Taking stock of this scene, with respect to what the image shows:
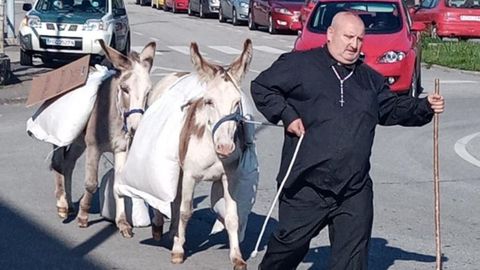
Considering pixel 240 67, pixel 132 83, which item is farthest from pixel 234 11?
pixel 240 67

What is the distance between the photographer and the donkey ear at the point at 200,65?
8164 mm

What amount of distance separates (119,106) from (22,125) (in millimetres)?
7579

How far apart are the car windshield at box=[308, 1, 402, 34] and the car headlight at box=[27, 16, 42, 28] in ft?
22.6

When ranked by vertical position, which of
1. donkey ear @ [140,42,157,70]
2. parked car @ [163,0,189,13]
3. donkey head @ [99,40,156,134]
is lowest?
parked car @ [163,0,189,13]

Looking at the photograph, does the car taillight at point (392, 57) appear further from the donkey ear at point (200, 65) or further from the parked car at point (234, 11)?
the parked car at point (234, 11)

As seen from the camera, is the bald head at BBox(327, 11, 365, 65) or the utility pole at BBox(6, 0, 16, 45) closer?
the bald head at BBox(327, 11, 365, 65)

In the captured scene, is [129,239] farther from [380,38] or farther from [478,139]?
[380,38]

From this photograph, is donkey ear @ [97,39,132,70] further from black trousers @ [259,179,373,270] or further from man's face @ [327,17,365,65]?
man's face @ [327,17,365,65]

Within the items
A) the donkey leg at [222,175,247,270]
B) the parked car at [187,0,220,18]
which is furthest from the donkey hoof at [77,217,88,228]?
the parked car at [187,0,220,18]

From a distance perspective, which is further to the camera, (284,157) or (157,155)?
(157,155)

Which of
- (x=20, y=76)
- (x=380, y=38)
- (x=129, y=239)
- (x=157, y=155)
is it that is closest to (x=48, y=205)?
(x=129, y=239)

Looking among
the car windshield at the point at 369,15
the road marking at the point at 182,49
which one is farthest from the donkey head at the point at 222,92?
the road marking at the point at 182,49

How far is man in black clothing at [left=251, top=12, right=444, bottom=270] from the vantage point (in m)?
6.84

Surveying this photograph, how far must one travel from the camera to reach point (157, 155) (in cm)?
885
